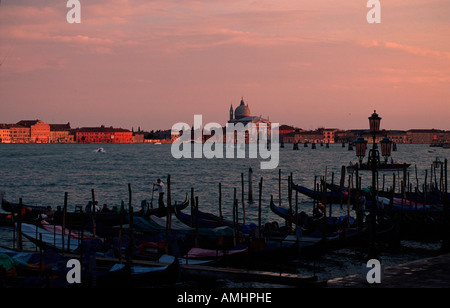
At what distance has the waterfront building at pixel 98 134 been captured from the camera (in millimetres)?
156750

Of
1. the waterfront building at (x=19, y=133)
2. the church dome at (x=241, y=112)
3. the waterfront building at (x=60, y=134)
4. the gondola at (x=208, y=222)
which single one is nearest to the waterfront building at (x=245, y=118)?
the church dome at (x=241, y=112)

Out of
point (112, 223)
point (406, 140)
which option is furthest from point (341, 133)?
point (112, 223)

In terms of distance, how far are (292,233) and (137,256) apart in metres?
3.89

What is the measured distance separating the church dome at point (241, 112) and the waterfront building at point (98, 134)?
30141 millimetres

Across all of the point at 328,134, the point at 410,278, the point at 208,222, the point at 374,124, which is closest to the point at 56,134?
the point at 328,134

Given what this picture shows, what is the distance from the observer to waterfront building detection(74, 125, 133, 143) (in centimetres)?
15675

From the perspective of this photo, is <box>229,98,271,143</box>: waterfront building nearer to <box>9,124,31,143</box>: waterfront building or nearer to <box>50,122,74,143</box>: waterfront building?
<box>50,122,74,143</box>: waterfront building

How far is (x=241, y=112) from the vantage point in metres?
154

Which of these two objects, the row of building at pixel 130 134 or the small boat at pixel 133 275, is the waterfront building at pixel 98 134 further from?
the small boat at pixel 133 275

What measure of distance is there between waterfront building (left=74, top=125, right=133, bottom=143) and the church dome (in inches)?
1187

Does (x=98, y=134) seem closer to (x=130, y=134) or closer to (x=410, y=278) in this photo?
(x=130, y=134)
